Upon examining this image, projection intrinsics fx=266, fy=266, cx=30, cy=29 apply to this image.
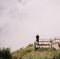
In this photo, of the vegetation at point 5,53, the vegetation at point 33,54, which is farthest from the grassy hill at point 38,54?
the vegetation at point 5,53

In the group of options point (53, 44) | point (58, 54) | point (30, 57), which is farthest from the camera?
point (53, 44)

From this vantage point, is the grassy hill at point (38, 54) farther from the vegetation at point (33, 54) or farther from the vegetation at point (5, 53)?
the vegetation at point (5, 53)

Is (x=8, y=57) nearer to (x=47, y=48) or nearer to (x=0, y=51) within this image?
(x=0, y=51)

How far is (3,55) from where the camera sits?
198 ft

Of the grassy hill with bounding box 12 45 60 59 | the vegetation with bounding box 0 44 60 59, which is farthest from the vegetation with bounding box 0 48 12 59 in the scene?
the grassy hill with bounding box 12 45 60 59

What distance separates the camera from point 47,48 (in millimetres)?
71188

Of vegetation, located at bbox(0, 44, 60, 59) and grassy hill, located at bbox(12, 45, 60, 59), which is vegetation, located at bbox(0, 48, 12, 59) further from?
grassy hill, located at bbox(12, 45, 60, 59)

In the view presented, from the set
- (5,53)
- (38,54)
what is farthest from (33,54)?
(5,53)

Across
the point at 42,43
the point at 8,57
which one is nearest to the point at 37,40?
the point at 42,43

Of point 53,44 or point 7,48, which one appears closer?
point 7,48

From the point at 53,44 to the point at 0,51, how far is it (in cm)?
1606

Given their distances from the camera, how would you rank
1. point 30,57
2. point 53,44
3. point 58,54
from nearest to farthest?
point 58,54, point 30,57, point 53,44

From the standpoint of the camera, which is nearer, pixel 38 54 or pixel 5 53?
pixel 5 53

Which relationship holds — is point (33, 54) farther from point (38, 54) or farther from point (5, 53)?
point (5, 53)
